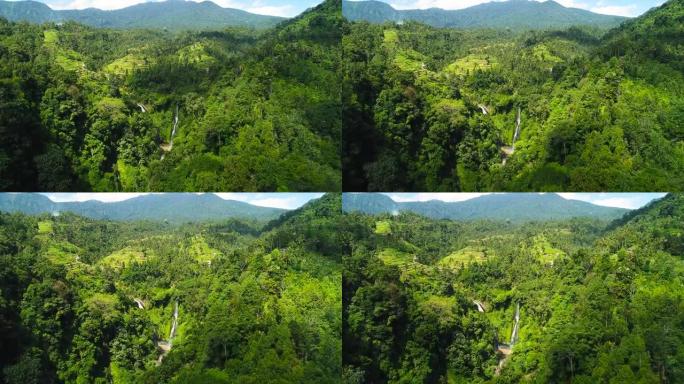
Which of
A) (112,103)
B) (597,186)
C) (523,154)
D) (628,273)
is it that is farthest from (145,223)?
(628,273)

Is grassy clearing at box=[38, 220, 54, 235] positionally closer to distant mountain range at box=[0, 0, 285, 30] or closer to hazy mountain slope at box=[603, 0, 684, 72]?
distant mountain range at box=[0, 0, 285, 30]

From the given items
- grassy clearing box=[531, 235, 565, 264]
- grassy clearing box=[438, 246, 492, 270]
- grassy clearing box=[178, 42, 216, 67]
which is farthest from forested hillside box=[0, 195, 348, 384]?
grassy clearing box=[531, 235, 565, 264]

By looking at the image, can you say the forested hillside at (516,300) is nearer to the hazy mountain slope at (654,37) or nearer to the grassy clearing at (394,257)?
the grassy clearing at (394,257)

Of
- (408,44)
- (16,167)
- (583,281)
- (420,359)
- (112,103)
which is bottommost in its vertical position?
(420,359)

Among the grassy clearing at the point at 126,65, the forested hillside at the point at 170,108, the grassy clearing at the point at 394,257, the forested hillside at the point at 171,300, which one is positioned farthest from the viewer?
the grassy clearing at the point at 394,257

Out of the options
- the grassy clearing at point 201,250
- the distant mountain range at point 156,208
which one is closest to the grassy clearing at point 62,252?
the distant mountain range at point 156,208

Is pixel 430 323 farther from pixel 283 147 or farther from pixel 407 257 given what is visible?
pixel 283 147
